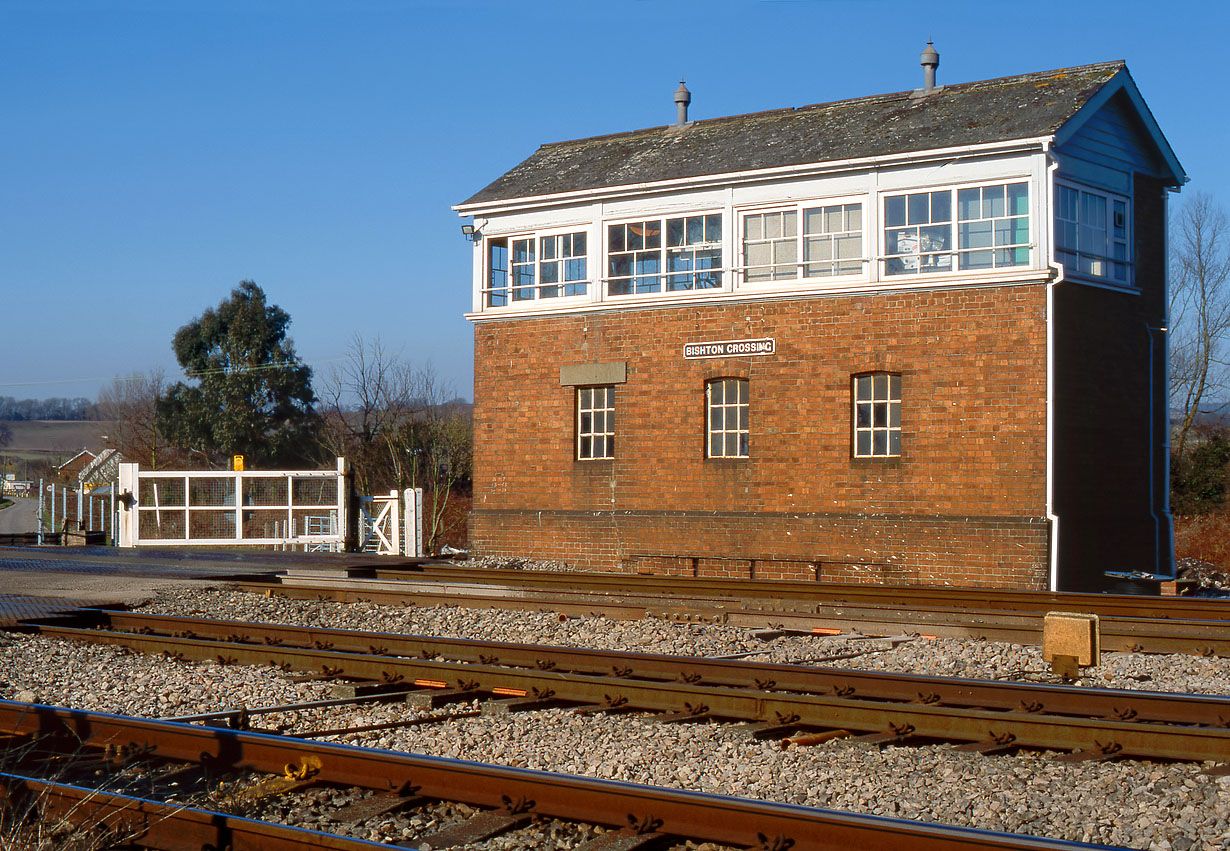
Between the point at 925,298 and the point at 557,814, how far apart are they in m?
15.2

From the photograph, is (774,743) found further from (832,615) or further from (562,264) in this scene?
(562,264)

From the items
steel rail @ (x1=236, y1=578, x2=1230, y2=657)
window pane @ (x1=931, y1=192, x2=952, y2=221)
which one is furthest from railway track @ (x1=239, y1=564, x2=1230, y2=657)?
window pane @ (x1=931, y1=192, x2=952, y2=221)

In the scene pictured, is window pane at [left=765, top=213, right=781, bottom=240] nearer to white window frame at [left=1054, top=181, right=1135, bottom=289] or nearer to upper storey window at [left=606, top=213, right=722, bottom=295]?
upper storey window at [left=606, top=213, right=722, bottom=295]

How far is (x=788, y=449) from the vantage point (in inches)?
796

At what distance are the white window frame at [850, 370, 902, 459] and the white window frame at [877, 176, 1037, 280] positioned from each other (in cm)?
163

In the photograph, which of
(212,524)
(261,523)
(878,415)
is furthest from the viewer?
(212,524)

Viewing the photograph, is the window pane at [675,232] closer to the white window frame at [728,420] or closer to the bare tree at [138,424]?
the white window frame at [728,420]

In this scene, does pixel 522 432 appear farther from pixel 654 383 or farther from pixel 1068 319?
pixel 1068 319

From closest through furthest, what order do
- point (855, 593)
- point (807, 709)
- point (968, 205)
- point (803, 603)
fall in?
point (807, 709) < point (803, 603) < point (855, 593) < point (968, 205)

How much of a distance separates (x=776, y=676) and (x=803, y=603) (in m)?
4.55

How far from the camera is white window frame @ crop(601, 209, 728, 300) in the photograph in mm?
21328

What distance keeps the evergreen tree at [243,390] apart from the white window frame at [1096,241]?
38.5 meters

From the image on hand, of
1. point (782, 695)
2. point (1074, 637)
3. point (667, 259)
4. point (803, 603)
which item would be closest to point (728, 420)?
point (667, 259)

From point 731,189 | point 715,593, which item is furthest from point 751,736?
point 731,189
